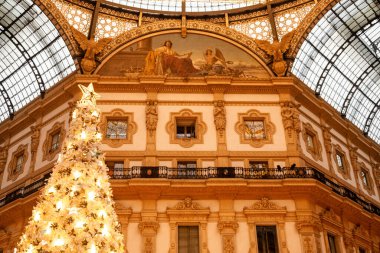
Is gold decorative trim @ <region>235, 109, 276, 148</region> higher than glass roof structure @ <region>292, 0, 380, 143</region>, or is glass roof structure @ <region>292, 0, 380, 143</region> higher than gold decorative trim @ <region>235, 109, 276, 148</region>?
glass roof structure @ <region>292, 0, 380, 143</region>

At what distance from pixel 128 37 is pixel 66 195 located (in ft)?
57.3

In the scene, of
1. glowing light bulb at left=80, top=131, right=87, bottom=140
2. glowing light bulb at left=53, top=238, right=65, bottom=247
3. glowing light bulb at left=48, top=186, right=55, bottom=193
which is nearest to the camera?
glowing light bulb at left=53, top=238, right=65, bottom=247

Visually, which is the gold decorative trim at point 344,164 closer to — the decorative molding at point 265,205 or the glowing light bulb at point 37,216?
the decorative molding at point 265,205

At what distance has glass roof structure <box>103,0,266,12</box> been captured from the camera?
31500 mm

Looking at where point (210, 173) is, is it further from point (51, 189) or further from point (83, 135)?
point (51, 189)

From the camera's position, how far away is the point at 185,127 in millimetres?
26734

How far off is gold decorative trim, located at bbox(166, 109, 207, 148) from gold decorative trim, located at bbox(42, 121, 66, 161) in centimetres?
601

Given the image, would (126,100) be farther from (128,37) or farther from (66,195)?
(66,195)

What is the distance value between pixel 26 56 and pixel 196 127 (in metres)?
13.4

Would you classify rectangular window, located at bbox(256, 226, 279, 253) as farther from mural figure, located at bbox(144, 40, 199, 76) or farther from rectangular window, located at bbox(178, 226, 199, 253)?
mural figure, located at bbox(144, 40, 199, 76)

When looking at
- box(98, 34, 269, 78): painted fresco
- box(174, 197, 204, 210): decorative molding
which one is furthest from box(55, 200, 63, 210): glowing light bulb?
box(98, 34, 269, 78): painted fresco

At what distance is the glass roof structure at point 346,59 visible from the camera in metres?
31.4

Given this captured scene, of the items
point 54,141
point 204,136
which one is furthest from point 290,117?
point 54,141

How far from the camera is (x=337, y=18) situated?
3186 centimetres
